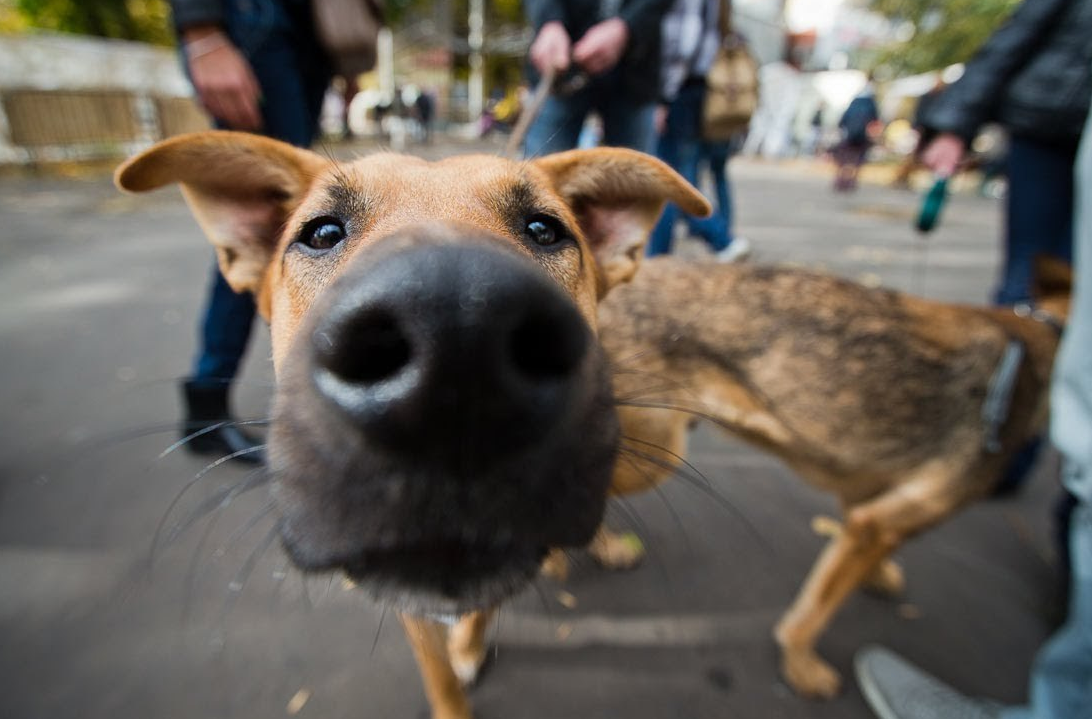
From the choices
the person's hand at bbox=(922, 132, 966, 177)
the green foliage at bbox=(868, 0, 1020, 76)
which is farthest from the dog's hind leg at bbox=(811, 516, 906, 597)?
the green foliage at bbox=(868, 0, 1020, 76)

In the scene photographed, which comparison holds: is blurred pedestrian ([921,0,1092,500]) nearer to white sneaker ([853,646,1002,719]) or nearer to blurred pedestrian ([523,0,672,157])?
blurred pedestrian ([523,0,672,157])

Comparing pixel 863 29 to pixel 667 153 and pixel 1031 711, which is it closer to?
pixel 667 153

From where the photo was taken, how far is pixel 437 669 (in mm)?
1756

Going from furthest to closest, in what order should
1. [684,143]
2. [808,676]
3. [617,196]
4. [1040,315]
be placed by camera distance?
[684,143] → [1040,315] → [808,676] → [617,196]

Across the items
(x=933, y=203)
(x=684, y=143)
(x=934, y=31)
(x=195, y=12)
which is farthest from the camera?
(x=934, y=31)

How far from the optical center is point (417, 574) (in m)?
0.93

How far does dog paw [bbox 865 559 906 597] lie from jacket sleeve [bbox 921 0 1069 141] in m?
2.35

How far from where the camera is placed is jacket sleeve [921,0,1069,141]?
104 inches

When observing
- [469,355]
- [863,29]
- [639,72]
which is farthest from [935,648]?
[863,29]

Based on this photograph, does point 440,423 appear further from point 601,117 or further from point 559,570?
point 601,117

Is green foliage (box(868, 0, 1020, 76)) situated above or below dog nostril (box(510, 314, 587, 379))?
above

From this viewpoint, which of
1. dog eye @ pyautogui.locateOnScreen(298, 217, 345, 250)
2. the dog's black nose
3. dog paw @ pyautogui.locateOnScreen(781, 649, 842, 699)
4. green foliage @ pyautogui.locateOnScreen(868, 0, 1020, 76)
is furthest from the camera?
green foliage @ pyautogui.locateOnScreen(868, 0, 1020, 76)

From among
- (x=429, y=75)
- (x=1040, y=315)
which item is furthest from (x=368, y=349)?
(x=429, y=75)

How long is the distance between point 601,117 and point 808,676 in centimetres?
329
